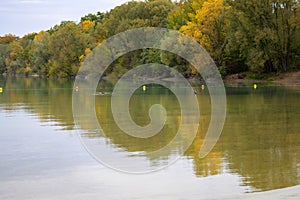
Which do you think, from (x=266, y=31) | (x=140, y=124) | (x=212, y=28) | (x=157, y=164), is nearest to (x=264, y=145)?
(x=157, y=164)

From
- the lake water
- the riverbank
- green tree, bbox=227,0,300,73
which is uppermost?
green tree, bbox=227,0,300,73

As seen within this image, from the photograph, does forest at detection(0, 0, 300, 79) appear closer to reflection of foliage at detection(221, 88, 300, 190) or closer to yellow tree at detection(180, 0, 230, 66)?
yellow tree at detection(180, 0, 230, 66)

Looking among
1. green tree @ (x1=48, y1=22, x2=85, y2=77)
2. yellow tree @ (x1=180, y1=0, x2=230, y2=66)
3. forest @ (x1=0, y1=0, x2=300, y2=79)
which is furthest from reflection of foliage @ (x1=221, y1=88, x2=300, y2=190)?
green tree @ (x1=48, y1=22, x2=85, y2=77)

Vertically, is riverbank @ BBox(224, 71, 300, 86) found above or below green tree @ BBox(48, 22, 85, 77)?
below

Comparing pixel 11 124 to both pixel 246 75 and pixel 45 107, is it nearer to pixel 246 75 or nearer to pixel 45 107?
pixel 45 107

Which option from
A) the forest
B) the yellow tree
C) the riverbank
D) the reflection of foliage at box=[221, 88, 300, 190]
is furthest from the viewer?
the yellow tree

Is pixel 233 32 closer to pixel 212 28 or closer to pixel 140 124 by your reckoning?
pixel 212 28

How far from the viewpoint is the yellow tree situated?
210 ft

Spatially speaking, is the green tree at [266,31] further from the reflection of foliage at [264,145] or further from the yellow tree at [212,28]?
the reflection of foliage at [264,145]

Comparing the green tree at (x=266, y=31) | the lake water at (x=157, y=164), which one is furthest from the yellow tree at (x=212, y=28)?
the lake water at (x=157, y=164)

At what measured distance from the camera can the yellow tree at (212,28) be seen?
6394 centimetres

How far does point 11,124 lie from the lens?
78.1ft

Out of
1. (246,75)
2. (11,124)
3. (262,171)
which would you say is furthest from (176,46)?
(262,171)

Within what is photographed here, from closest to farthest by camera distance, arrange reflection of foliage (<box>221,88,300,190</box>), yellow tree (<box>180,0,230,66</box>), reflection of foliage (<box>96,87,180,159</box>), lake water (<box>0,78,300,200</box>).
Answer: lake water (<box>0,78,300,200</box>)
reflection of foliage (<box>221,88,300,190</box>)
reflection of foliage (<box>96,87,180,159</box>)
yellow tree (<box>180,0,230,66</box>)
